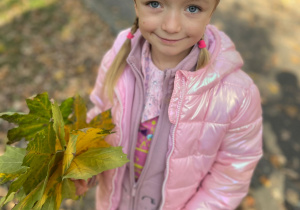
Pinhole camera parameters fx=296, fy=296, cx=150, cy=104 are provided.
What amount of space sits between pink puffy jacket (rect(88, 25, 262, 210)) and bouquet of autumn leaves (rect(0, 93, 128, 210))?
34 cm

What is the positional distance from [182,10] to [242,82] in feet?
1.48

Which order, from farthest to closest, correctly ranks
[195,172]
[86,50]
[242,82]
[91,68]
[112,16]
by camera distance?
[112,16]
[86,50]
[91,68]
[195,172]
[242,82]

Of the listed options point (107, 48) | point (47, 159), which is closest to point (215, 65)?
point (47, 159)

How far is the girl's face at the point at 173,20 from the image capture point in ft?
3.53

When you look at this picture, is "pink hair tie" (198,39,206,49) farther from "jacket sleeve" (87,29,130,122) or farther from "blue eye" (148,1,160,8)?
"jacket sleeve" (87,29,130,122)

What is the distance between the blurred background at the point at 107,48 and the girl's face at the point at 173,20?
207 cm

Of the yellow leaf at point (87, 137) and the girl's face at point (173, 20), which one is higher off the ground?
the girl's face at point (173, 20)

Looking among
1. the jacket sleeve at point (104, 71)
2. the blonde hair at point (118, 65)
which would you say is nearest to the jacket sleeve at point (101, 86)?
the jacket sleeve at point (104, 71)

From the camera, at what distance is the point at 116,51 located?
5.02ft

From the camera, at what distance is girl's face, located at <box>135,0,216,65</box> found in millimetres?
1076

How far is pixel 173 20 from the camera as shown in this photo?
1082 millimetres

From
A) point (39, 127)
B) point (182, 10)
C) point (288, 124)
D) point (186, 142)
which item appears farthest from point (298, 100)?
point (39, 127)

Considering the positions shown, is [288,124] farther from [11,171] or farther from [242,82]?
[11,171]

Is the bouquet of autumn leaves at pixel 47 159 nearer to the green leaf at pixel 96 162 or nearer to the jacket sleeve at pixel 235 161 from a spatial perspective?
A: the green leaf at pixel 96 162
